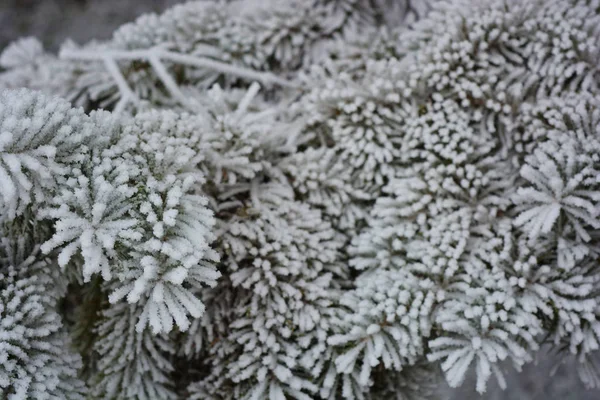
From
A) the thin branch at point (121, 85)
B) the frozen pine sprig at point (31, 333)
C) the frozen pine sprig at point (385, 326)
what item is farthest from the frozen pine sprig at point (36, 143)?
the frozen pine sprig at point (385, 326)

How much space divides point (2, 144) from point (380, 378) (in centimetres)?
44

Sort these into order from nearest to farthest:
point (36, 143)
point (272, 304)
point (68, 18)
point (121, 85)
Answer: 1. point (36, 143)
2. point (272, 304)
3. point (121, 85)
4. point (68, 18)

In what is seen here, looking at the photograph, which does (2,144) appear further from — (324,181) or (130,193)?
(324,181)

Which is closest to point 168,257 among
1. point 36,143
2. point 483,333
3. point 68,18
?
point 36,143

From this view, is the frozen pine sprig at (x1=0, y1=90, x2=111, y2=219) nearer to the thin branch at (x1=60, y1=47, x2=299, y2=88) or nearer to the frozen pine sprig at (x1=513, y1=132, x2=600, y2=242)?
the thin branch at (x1=60, y1=47, x2=299, y2=88)

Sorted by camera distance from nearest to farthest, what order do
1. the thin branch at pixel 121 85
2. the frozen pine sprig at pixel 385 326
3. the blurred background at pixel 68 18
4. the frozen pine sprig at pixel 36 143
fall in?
the frozen pine sprig at pixel 36 143 → the frozen pine sprig at pixel 385 326 → the thin branch at pixel 121 85 → the blurred background at pixel 68 18

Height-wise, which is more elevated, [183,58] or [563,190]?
[183,58]

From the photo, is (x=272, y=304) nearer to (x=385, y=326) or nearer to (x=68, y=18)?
(x=385, y=326)

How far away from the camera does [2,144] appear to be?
1.44ft

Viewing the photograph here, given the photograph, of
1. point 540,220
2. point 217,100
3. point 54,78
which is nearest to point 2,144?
point 217,100

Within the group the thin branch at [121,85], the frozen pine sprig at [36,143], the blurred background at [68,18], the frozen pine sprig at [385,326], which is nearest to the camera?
the frozen pine sprig at [36,143]

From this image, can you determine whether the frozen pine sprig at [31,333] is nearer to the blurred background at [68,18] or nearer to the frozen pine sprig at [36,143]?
the frozen pine sprig at [36,143]

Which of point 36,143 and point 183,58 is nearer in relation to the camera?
point 36,143

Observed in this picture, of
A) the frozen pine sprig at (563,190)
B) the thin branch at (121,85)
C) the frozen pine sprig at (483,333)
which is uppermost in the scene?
the thin branch at (121,85)
